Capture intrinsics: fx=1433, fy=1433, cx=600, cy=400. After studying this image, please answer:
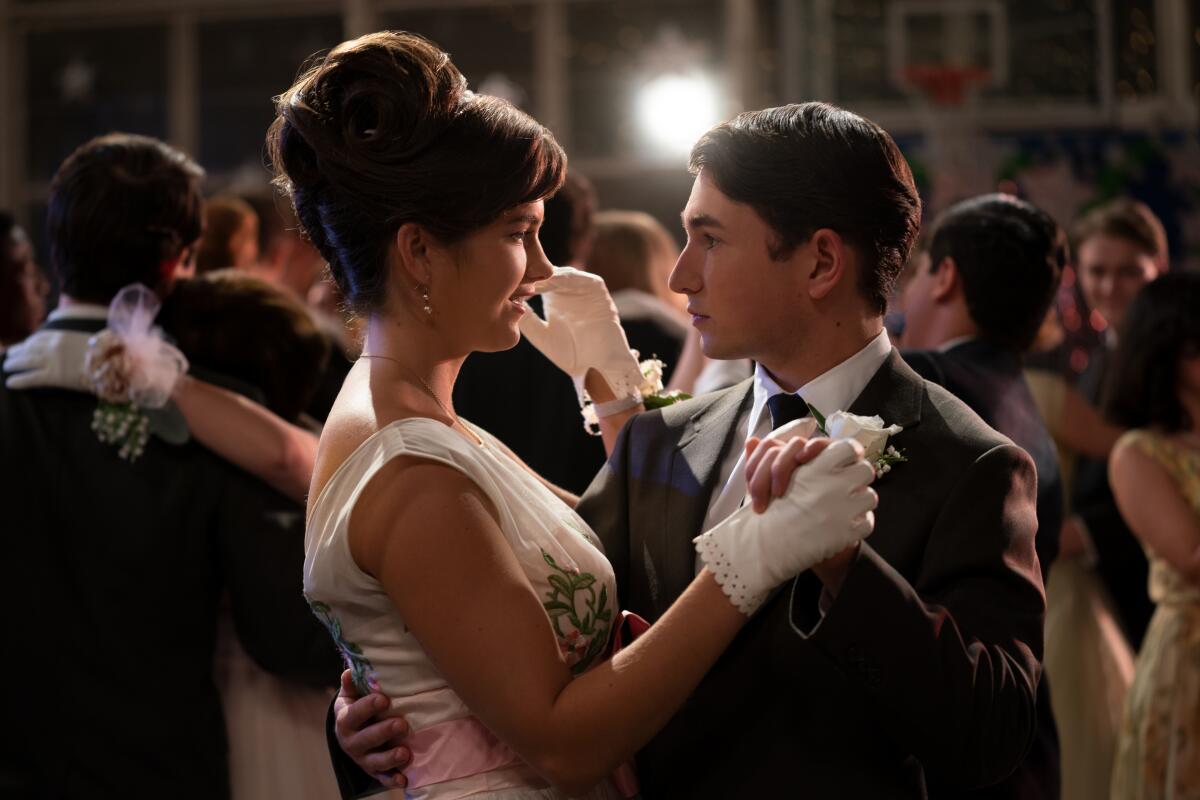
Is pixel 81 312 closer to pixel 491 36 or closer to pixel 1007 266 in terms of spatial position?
pixel 1007 266

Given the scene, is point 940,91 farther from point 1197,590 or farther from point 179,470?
point 179,470

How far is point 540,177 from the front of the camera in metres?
1.70

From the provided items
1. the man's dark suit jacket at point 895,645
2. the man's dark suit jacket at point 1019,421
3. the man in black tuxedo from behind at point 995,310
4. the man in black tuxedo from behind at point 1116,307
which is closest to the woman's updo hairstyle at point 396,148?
the man's dark suit jacket at point 895,645

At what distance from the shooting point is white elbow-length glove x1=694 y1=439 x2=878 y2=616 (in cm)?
141

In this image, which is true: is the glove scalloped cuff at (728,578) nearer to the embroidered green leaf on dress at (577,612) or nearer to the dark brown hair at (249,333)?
the embroidered green leaf on dress at (577,612)

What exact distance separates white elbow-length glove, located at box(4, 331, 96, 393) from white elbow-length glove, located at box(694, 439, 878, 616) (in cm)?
147

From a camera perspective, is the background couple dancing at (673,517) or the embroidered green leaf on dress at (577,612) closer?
the background couple dancing at (673,517)

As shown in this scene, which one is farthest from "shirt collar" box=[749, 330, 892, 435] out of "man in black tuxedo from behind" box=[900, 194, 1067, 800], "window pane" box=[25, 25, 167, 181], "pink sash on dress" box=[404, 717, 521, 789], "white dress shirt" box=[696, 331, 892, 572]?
"window pane" box=[25, 25, 167, 181]

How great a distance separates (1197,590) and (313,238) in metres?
2.45

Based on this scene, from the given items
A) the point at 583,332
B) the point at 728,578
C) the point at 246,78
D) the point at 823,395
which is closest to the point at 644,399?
the point at 583,332

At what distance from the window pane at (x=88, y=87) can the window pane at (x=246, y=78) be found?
28 cm

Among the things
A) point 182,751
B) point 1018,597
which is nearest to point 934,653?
point 1018,597

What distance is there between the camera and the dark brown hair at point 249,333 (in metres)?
2.66

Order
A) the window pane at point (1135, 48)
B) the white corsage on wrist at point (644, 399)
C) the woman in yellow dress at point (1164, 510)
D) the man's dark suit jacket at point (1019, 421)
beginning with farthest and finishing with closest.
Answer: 1. the window pane at point (1135, 48)
2. the woman in yellow dress at point (1164, 510)
3. the man's dark suit jacket at point (1019, 421)
4. the white corsage on wrist at point (644, 399)
